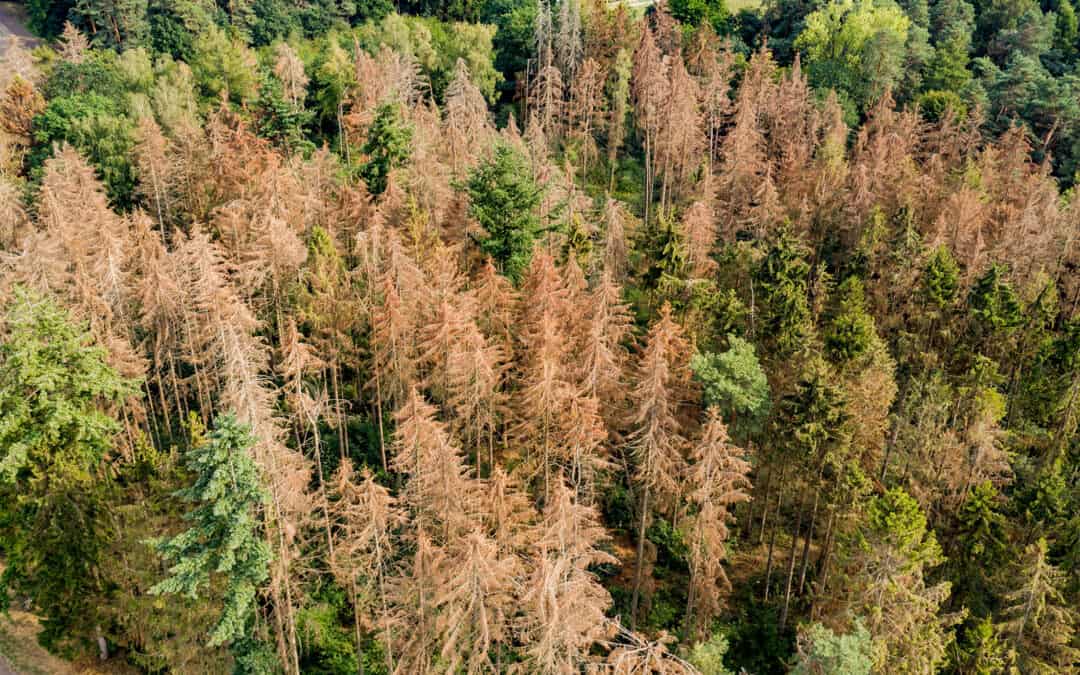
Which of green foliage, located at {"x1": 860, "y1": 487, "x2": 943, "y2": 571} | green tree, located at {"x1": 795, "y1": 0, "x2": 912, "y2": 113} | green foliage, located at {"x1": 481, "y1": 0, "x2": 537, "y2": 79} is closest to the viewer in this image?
green foliage, located at {"x1": 860, "y1": 487, "x2": 943, "y2": 571}

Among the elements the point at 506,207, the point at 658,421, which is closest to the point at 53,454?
the point at 506,207

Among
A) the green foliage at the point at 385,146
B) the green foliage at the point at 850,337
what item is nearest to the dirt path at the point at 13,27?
the green foliage at the point at 385,146

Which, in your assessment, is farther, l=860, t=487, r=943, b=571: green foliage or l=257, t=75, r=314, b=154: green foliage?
l=257, t=75, r=314, b=154: green foliage

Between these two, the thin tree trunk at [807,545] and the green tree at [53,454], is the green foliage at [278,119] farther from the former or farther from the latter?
the thin tree trunk at [807,545]

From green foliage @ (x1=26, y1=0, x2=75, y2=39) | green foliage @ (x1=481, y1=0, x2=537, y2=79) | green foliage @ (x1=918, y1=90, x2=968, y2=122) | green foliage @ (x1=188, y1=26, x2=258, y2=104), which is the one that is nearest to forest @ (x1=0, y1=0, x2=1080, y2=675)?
green foliage @ (x1=188, y1=26, x2=258, y2=104)

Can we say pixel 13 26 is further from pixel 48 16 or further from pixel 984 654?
pixel 984 654

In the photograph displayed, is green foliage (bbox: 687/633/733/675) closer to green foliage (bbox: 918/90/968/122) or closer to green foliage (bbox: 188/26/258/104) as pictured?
green foliage (bbox: 188/26/258/104)

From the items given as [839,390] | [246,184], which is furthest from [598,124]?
[839,390]

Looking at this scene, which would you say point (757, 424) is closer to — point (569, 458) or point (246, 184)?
point (569, 458)
